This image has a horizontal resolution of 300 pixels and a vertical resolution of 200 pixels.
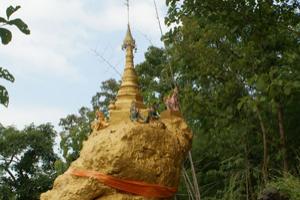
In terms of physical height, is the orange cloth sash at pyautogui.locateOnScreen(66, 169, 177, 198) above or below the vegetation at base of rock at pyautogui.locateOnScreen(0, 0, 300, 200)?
below

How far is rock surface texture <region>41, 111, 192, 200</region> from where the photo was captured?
4031 millimetres

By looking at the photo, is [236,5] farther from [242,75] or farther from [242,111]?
[242,111]

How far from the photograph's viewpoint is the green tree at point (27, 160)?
20448 mm

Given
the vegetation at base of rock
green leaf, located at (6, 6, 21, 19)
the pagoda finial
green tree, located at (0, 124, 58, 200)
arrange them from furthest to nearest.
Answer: green tree, located at (0, 124, 58, 200) → the vegetation at base of rock → the pagoda finial → green leaf, located at (6, 6, 21, 19)

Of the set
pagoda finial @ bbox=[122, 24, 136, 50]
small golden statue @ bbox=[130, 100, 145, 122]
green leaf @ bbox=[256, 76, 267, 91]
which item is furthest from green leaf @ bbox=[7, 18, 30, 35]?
pagoda finial @ bbox=[122, 24, 136, 50]

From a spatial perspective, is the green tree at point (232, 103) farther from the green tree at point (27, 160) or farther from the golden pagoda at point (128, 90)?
the green tree at point (27, 160)

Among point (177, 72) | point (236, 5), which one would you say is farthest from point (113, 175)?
point (177, 72)

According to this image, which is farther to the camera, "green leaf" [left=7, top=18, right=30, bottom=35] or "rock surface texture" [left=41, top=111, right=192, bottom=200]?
"rock surface texture" [left=41, top=111, right=192, bottom=200]

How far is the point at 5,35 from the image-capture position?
1559 millimetres

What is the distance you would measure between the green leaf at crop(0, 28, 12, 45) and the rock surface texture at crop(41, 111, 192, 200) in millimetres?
2569

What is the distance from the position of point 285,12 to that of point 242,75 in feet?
8.93

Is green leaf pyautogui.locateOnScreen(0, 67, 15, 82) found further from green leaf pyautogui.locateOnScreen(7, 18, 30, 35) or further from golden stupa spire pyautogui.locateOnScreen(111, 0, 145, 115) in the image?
golden stupa spire pyautogui.locateOnScreen(111, 0, 145, 115)

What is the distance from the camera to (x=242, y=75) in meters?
8.50

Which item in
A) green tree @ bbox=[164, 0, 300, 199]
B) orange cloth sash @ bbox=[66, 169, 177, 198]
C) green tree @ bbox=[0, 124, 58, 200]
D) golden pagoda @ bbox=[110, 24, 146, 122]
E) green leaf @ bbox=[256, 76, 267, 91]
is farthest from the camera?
green tree @ bbox=[0, 124, 58, 200]
